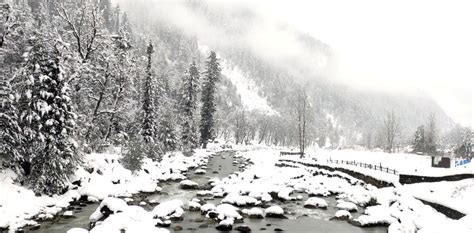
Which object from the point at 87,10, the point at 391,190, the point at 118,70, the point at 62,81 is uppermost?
the point at 87,10

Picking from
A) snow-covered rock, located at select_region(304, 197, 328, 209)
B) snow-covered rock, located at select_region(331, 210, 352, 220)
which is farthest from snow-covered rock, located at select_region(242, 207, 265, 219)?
snow-covered rock, located at select_region(304, 197, 328, 209)

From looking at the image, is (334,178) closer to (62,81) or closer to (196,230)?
(196,230)

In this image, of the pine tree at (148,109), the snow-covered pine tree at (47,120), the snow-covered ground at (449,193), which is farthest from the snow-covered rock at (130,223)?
the pine tree at (148,109)

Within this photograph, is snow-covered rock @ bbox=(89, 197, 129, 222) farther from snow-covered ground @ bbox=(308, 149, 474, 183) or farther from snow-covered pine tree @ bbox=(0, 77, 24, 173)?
snow-covered ground @ bbox=(308, 149, 474, 183)

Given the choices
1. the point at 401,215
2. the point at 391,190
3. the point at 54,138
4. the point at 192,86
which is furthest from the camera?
the point at 192,86

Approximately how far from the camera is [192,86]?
6319 cm

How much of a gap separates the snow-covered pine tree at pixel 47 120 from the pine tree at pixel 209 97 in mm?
41694

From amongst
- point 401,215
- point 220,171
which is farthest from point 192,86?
point 401,215

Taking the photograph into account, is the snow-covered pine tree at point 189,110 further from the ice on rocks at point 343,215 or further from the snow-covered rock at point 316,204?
the ice on rocks at point 343,215

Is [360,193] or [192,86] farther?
[192,86]

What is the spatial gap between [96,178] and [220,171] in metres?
19.4

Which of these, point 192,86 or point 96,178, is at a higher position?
point 192,86

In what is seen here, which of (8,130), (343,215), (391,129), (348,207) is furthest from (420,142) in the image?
(8,130)

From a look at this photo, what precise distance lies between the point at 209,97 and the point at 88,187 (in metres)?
41.5
